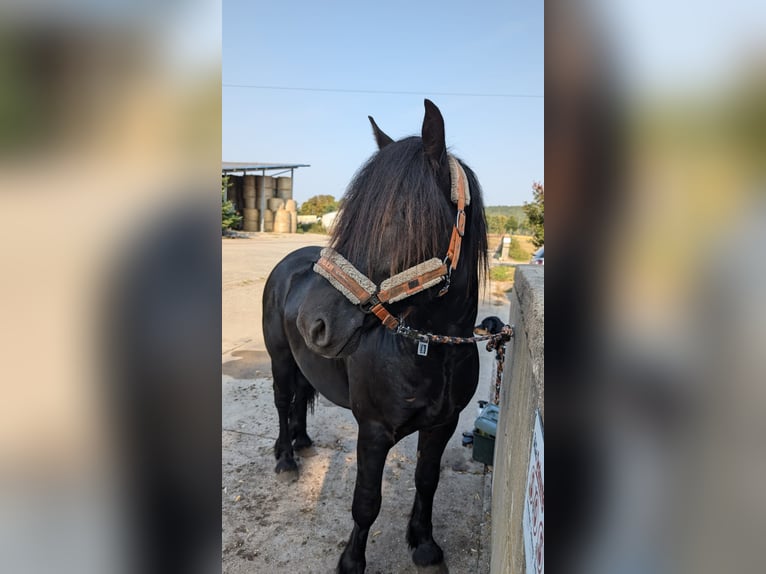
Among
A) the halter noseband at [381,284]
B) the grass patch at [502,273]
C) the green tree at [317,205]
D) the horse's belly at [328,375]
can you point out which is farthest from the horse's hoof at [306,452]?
the green tree at [317,205]

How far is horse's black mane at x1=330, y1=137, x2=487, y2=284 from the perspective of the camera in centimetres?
167

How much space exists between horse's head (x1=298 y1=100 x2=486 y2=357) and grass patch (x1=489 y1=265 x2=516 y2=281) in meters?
11.4

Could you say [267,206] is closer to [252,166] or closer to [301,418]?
[252,166]

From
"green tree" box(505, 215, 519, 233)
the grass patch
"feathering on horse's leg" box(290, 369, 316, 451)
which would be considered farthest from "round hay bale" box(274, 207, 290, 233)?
"feathering on horse's leg" box(290, 369, 316, 451)

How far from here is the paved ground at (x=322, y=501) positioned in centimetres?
254

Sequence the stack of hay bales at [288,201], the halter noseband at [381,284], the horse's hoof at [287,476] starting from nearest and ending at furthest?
the halter noseband at [381,284] → the horse's hoof at [287,476] → the stack of hay bales at [288,201]

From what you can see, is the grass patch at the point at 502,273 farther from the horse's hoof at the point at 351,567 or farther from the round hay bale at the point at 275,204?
the round hay bale at the point at 275,204

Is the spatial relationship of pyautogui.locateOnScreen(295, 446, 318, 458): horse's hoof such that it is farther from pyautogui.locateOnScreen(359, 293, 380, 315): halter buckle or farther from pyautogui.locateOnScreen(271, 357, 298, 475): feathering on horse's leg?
pyautogui.locateOnScreen(359, 293, 380, 315): halter buckle

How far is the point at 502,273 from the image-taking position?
46.8 ft

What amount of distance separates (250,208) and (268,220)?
4.47ft
